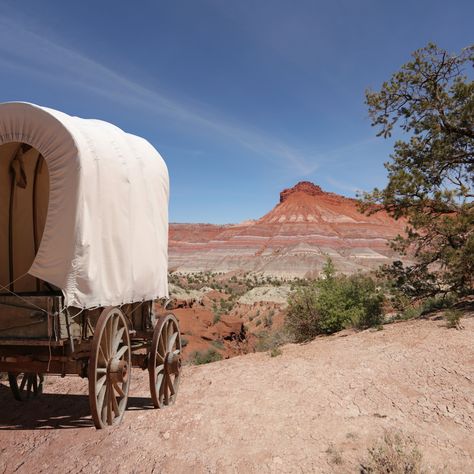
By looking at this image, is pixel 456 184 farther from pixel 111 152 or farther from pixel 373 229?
pixel 373 229

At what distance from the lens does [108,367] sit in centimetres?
404

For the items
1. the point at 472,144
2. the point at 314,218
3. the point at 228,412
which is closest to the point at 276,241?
the point at 314,218

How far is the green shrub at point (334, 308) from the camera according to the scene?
10756 mm

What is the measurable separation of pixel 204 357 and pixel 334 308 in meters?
3.97

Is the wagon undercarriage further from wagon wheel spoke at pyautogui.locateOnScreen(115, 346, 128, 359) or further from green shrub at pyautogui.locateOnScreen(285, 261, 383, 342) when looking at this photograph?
green shrub at pyautogui.locateOnScreen(285, 261, 383, 342)

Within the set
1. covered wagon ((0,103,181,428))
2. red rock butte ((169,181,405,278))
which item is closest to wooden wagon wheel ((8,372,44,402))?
covered wagon ((0,103,181,428))

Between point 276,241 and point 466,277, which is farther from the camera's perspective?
point 276,241

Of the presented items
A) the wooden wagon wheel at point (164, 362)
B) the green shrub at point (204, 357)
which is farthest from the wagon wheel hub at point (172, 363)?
the green shrub at point (204, 357)

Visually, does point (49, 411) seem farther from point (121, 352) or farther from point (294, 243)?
point (294, 243)

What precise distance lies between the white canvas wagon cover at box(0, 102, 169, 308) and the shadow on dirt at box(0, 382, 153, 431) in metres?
1.69

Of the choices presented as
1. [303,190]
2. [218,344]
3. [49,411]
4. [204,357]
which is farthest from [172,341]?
[303,190]

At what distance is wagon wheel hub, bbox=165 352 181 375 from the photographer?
5.25 meters

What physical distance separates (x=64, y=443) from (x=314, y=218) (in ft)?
290

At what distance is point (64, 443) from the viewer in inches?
160
